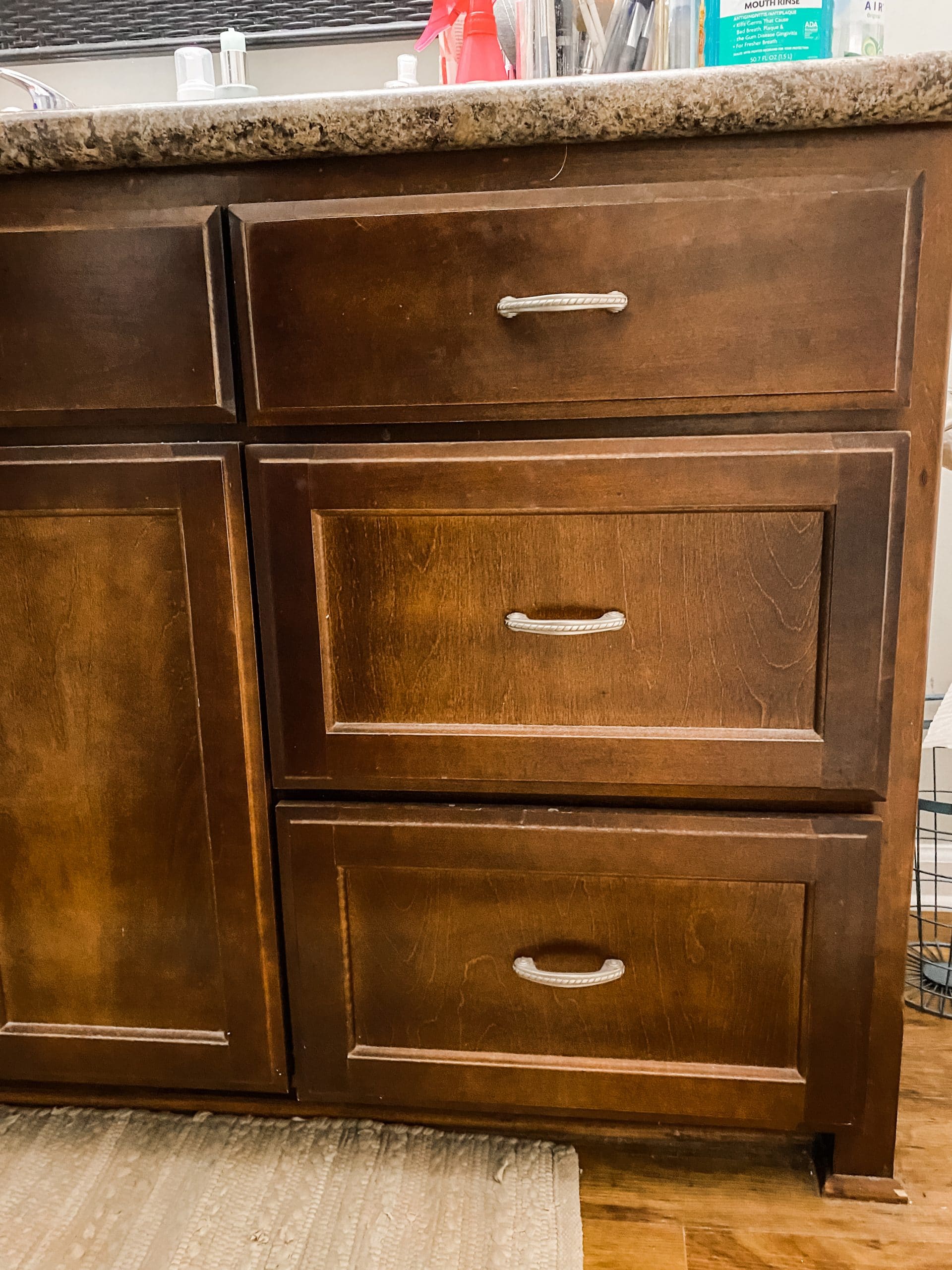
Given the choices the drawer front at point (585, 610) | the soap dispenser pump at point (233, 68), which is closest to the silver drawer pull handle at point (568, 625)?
the drawer front at point (585, 610)

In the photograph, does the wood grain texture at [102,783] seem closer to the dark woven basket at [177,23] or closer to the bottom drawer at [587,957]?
the bottom drawer at [587,957]

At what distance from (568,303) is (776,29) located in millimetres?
322

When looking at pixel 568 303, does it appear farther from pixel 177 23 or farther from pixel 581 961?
pixel 177 23

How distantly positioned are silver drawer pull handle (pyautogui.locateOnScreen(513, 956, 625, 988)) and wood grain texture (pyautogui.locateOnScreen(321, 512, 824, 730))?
0.20m

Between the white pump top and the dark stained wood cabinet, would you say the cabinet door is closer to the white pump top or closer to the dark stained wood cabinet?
the dark stained wood cabinet

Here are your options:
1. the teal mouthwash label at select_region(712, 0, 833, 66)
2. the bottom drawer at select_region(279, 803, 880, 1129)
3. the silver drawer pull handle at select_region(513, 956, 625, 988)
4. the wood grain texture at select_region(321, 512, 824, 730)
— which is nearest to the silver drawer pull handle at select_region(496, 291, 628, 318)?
the wood grain texture at select_region(321, 512, 824, 730)

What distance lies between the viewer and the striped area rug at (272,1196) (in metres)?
0.72

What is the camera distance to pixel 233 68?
3.33 ft

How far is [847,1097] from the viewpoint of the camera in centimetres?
73

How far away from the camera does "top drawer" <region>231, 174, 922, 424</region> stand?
604 mm

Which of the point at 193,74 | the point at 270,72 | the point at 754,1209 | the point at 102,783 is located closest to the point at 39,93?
the point at 193,74

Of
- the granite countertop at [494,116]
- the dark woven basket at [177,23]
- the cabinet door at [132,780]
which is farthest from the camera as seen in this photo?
the dark woven basket at [177,23]

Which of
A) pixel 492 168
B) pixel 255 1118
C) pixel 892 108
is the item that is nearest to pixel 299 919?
pixel 255 1118

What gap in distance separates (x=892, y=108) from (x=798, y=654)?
367mm
